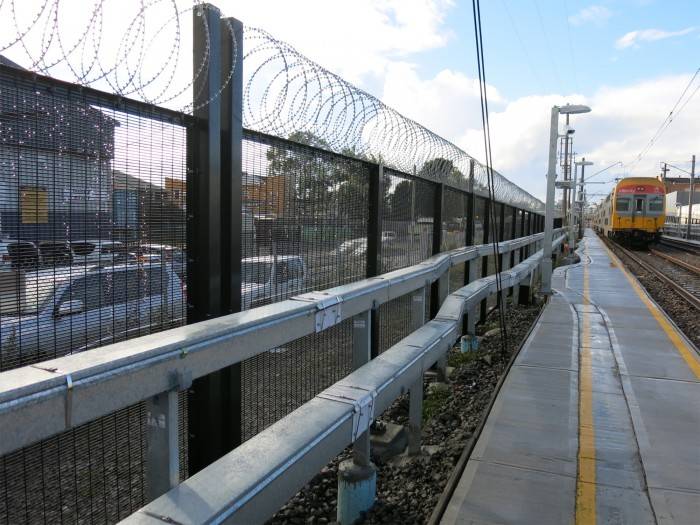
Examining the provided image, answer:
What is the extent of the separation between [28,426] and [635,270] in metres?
23.8

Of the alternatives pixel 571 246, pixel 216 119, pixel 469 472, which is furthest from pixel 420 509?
pixel 571 246

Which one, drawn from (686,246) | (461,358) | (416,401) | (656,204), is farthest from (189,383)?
(686,246)

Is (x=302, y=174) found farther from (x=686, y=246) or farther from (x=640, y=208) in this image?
(x=686, y=246)

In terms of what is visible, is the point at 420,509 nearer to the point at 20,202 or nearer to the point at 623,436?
the point at 623,436

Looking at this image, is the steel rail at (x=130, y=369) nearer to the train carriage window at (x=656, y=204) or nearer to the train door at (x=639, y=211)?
the train door at (x=639, y=211)

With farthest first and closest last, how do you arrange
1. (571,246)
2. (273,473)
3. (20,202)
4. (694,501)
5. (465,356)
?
1. (571,246)
2. (465,356)
3. (694,501)
4. (20,202)
5. (273,473)

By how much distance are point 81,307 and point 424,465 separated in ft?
9.53

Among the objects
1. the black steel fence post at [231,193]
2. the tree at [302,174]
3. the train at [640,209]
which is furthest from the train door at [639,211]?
the black steel fence post at [231,193]

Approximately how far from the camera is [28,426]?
1.41 m

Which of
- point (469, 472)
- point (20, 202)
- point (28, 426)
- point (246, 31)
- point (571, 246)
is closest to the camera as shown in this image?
point (28, 426)

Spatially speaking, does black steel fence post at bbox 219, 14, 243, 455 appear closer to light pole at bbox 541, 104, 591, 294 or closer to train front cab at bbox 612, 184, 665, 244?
light pole at bbox 541, 104, 591, 294

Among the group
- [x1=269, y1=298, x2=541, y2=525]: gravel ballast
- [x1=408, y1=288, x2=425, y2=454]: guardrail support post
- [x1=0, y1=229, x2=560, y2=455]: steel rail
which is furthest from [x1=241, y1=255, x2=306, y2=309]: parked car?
[x1=269, y1=298, x2=541, y2=525]: gravel ballast

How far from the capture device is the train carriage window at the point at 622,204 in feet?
117

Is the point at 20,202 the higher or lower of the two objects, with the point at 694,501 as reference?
higher
